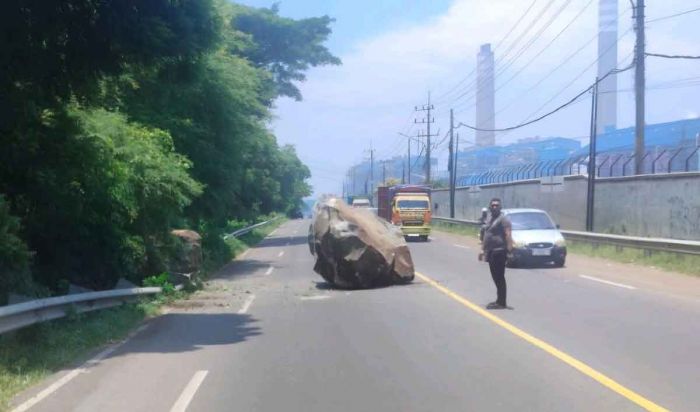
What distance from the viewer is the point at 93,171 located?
13492 millimetres

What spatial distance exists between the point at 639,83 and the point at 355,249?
59.4ft

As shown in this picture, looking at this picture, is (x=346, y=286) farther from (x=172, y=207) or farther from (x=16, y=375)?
(x=16, y=375)

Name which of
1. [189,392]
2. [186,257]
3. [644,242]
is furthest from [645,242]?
[189,392]

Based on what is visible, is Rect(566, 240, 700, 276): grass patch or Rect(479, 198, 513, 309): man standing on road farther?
Rect(566, 240, 700, 276): grass patch

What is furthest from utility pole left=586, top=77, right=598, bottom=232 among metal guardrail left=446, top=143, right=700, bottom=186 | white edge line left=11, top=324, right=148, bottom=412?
white edge line left=11, top=324, right=148, bottom=412

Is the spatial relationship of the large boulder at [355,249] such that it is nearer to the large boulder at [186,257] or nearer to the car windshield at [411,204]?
the large boulder at [186,257]

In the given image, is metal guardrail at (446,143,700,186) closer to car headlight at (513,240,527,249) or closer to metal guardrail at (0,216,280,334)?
car headlight at (513,240,527,249)

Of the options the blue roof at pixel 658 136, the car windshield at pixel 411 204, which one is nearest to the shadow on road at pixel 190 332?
the car windshield at pixel 411 204

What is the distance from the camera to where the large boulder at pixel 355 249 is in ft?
60.5

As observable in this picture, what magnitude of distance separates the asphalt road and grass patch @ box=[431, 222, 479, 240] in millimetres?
29730

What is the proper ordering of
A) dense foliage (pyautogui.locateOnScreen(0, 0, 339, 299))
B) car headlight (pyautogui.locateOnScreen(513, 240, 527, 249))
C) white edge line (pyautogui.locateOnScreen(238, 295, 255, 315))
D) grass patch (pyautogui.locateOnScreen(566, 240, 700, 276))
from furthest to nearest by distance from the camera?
car headlight (pyautogui.locateOnScreen(513, 240, 527, 249)), grass patch (pyautogui.locateOnScreen(566, 240, 700, 276)), white edge line (pyautogui.locateOnScreen(238, 295, 255, 315)), dense foliage (pyautogui.locateOnScreen(0, 0, 339, 299))

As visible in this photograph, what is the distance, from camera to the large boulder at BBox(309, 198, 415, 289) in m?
18.4

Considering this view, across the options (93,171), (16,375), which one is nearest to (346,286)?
(93,171)

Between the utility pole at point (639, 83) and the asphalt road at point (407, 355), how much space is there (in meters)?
15.0
